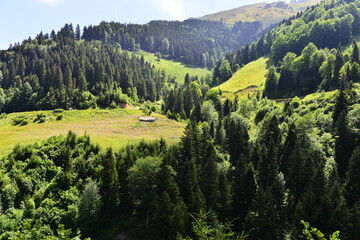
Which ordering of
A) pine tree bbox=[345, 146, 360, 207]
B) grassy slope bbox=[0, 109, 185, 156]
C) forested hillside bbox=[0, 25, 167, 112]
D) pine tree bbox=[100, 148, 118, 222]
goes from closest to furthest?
pine tree bbox=[345, 146, 360, 207] → pine tree bbox=[100, 148, 118, 222] → grassy slope bbox=[0, 109, 185, 156] → forested hillside bbox=[0, 25, 167, 112]

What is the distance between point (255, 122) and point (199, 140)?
167 ft

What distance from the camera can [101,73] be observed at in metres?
171

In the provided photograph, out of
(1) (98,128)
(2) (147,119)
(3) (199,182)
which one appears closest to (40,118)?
(1) (98,128)

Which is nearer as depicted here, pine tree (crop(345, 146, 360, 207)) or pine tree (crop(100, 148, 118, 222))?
pine tree (crop(345, 146, 360, 207))

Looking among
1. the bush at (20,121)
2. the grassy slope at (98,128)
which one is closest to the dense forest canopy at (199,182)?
the grassy slope at (98,128)

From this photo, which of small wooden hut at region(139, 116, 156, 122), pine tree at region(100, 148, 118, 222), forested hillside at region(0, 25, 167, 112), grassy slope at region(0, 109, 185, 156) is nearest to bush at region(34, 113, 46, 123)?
grassy slope at region(0, 109, 185, 156)

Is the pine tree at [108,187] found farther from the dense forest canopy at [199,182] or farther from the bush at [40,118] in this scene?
the bush at [40,118]

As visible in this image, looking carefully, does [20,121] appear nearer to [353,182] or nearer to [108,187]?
[108,187]

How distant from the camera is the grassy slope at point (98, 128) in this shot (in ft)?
295

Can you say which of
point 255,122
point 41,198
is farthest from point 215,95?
point 41,198

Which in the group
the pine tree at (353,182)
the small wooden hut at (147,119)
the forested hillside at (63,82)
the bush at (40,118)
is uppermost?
the forested hillside at (63,82)

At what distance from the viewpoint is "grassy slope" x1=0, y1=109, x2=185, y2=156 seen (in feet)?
295

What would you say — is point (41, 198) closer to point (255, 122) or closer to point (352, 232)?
point (352, 232)

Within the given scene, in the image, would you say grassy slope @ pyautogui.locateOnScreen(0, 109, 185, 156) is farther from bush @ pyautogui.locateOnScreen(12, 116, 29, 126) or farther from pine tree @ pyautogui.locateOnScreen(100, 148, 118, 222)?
pine tree @ pyautogui.locateOnScreen(100, 148, 118, 222)
